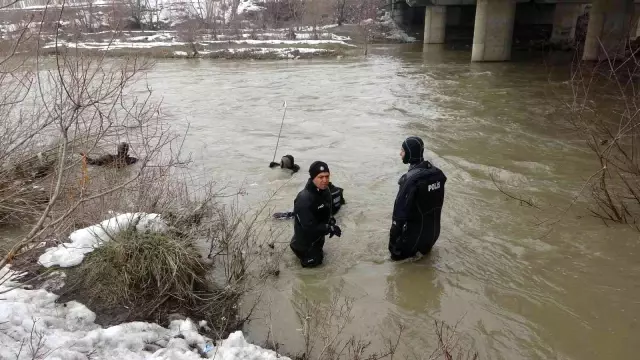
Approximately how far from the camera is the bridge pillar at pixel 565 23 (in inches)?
1563

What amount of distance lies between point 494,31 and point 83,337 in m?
32.0

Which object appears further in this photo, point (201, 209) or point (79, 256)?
point (201, 209)

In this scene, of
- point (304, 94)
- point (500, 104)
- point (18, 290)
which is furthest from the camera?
point (304, 94)

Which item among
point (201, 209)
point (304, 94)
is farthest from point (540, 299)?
point (304, 94)

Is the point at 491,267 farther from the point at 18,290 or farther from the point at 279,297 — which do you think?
the point at 18,290

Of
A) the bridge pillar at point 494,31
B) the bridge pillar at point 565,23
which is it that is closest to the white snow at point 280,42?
the bridge pillar at point 494,31

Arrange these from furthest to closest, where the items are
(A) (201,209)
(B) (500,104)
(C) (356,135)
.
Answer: (B) (500,104) → (C) (356,135) → (A) (201,209)

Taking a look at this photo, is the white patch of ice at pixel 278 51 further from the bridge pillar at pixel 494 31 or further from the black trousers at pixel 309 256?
the black trousers at pixel 309 256

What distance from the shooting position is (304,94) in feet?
70.1

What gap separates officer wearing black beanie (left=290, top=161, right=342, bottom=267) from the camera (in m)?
6.03

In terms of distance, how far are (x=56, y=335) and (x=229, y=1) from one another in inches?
2758

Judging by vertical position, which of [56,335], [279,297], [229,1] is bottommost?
[279,297]

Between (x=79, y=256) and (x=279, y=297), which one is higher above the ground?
(x=79, y=256)

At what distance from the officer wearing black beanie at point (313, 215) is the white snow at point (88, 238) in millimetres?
1696
